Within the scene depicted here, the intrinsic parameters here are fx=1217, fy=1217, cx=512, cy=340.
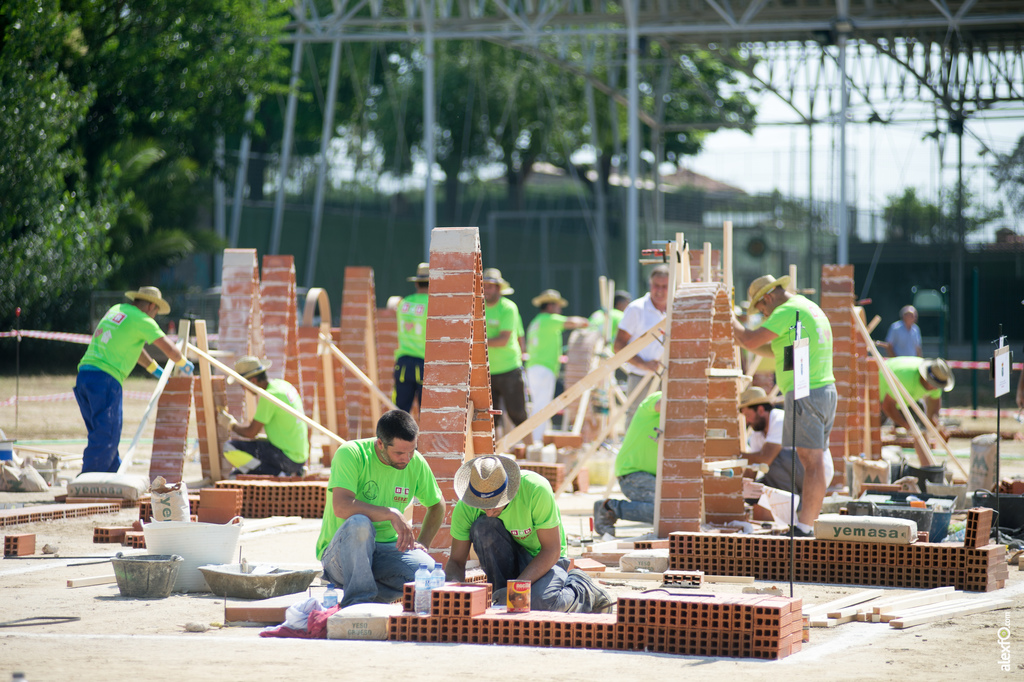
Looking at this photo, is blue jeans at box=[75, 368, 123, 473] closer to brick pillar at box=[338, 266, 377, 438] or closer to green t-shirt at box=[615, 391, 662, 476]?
brick pillar at box=[338, 266, 377, 438]

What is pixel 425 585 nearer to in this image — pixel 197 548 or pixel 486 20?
pixel 197 548

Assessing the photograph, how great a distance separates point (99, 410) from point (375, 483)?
442 cm

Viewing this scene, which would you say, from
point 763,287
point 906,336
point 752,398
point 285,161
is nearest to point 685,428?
point 763,287

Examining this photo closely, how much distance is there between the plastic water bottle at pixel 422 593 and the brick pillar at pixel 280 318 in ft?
20.7

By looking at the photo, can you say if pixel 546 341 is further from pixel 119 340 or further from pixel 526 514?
pixel 526 514

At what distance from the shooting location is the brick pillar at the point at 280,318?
12.0 m

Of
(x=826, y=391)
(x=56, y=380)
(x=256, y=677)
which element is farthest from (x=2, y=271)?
(x=256, y=677)

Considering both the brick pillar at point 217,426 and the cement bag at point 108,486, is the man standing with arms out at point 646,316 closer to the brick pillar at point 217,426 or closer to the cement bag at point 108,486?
the brick pillar at point 217,426

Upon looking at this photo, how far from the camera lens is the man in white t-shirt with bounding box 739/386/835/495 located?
947 centimetres

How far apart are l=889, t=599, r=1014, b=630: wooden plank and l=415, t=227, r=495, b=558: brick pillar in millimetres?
2602

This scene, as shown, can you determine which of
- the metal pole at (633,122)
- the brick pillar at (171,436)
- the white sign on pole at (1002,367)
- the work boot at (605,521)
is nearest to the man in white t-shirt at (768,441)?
the work boot at (605,521)

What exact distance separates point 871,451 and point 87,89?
56.2ft

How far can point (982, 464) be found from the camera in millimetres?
10844

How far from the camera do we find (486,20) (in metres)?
22.7
